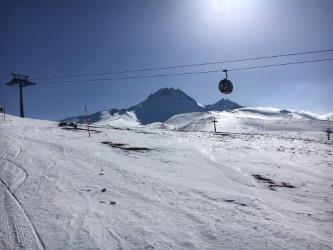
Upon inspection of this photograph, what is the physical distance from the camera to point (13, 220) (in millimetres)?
7113

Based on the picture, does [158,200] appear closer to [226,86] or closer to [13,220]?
[13,220]

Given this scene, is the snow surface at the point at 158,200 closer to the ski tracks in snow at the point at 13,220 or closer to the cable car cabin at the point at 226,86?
the ski tracks in snow at the point at 13,220

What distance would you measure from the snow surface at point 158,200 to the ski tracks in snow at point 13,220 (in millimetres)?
22

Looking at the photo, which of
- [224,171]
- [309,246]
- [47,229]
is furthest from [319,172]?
[47,229]

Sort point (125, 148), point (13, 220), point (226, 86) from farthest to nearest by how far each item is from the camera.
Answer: point (226, 86)
point (125, 148)
point (13, 220)

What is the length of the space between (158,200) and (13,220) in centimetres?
382

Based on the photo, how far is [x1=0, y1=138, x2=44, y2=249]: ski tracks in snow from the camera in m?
6.12

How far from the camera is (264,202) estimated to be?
29.8 ft

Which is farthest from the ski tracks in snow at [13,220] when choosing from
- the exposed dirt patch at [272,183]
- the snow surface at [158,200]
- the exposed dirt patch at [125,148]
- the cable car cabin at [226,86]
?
the cable car cabin at [226,86]

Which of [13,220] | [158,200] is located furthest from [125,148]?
[13,220]

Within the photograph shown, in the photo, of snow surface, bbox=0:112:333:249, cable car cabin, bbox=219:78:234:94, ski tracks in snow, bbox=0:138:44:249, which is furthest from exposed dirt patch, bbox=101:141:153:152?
cable car cabin, bbox=219:78:234:94

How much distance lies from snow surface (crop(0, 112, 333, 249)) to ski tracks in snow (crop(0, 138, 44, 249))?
0.02m

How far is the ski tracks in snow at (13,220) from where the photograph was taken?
241 inches

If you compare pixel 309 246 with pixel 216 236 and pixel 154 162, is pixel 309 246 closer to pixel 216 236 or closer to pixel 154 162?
pixel 216 236
